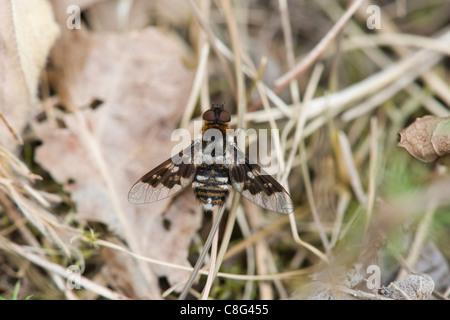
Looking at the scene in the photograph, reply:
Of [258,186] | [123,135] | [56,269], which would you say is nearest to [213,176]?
[258,186]

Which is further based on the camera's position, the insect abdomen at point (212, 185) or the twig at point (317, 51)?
the twig at point (317, 51)

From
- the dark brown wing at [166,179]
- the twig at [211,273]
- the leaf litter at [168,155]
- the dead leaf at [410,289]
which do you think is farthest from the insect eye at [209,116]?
the dead leaf at [410,289]

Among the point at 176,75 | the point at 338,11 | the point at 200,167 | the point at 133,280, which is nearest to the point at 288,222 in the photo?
the point at 200,167

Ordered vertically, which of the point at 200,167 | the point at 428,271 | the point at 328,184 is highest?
the point at 200,167

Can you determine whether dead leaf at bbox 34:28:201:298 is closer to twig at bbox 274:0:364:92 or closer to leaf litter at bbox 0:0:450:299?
leaf litter at bbox 0:0:450:299

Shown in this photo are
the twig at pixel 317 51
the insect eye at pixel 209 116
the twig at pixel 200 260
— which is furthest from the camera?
the twig at pixel 317 51

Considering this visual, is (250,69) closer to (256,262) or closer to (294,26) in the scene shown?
(294,26)

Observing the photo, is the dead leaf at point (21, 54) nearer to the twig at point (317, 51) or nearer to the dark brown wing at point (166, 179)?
the dark brown wing at point (166, 179)
